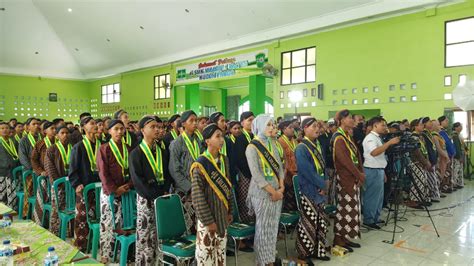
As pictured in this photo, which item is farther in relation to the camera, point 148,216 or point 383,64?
point 383,64

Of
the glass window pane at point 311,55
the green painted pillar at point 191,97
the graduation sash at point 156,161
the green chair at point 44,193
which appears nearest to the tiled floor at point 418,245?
the graduation sash at point 156,161

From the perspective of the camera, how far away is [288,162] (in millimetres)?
4445

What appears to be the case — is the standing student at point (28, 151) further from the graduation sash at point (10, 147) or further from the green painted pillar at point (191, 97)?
the green painted pillar at point (191, 97)

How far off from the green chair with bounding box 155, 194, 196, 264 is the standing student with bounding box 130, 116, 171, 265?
0.22 metres

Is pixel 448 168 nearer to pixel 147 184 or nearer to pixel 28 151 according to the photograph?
pixel 147 184

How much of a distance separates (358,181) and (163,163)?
2245mm

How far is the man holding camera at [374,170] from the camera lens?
455 cm

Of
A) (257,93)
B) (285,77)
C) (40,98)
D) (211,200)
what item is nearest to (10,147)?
(211,200)

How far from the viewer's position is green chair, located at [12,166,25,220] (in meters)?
4.89

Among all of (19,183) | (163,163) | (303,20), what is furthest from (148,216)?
(303,20)

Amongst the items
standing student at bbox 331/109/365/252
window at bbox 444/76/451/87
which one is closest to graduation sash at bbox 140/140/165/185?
standing student at bbox 331/109/365/252

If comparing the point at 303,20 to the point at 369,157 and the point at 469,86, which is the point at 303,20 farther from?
the point at 369,157

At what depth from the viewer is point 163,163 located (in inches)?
129

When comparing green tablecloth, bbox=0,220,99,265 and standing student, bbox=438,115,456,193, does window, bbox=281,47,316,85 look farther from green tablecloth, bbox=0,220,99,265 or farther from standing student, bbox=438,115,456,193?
green tablecloth, bbox=0,220,99,265
